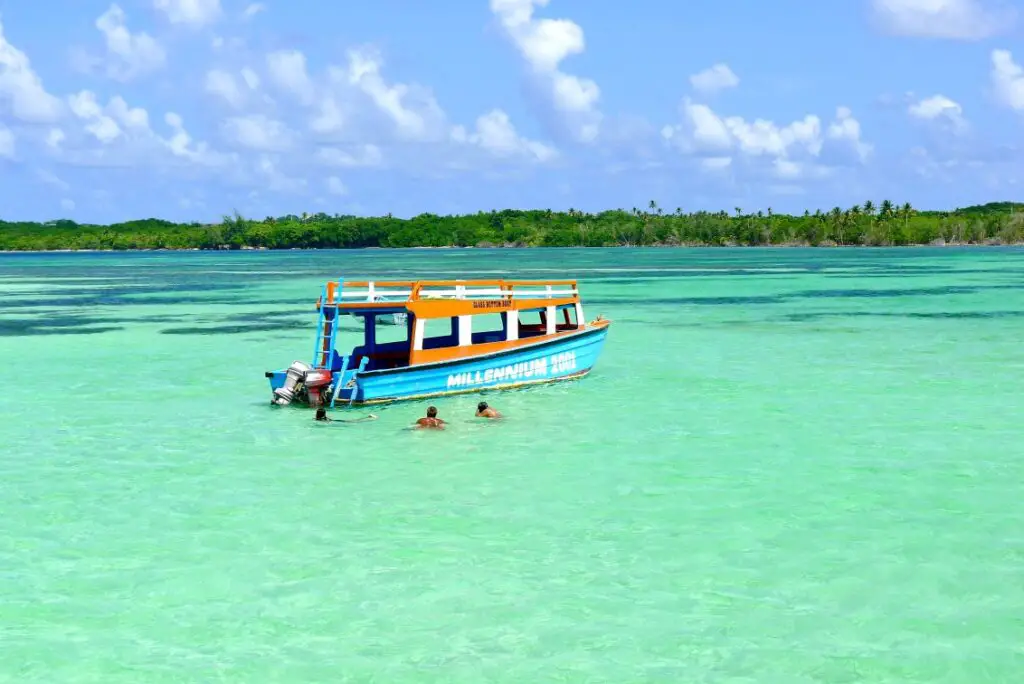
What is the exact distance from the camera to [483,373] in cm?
2972

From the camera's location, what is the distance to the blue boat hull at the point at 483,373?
90.8 feet

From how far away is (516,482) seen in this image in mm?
20609

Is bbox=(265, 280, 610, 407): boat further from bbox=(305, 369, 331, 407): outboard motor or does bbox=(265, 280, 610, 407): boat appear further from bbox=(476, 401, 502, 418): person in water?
bbox=(476, 401, 502, 418): person in water

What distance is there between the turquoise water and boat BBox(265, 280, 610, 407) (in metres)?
0.70

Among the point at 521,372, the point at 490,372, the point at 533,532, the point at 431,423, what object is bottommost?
the point at 533,532

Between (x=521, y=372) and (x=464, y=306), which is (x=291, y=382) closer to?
(x=464, y=306)

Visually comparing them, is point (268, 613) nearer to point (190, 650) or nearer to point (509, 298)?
point (190, 650)

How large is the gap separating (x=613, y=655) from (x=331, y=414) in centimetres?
1577

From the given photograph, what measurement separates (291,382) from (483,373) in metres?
4.76

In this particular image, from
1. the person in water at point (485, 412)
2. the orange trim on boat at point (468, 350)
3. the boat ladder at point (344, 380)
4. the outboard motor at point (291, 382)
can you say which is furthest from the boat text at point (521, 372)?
the outboard motor at point (291, 382)

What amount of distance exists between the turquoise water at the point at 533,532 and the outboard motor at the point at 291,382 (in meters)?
0.47

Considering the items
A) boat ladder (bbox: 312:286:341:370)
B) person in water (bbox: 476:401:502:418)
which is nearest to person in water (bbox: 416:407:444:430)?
person in water (bbox: 476:401:502:418)

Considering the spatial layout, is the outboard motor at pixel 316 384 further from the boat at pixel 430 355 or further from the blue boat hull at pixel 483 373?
the blue boat hull at pixel 483 373

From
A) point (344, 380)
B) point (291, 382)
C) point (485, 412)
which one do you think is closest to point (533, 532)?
point (485, 412)
